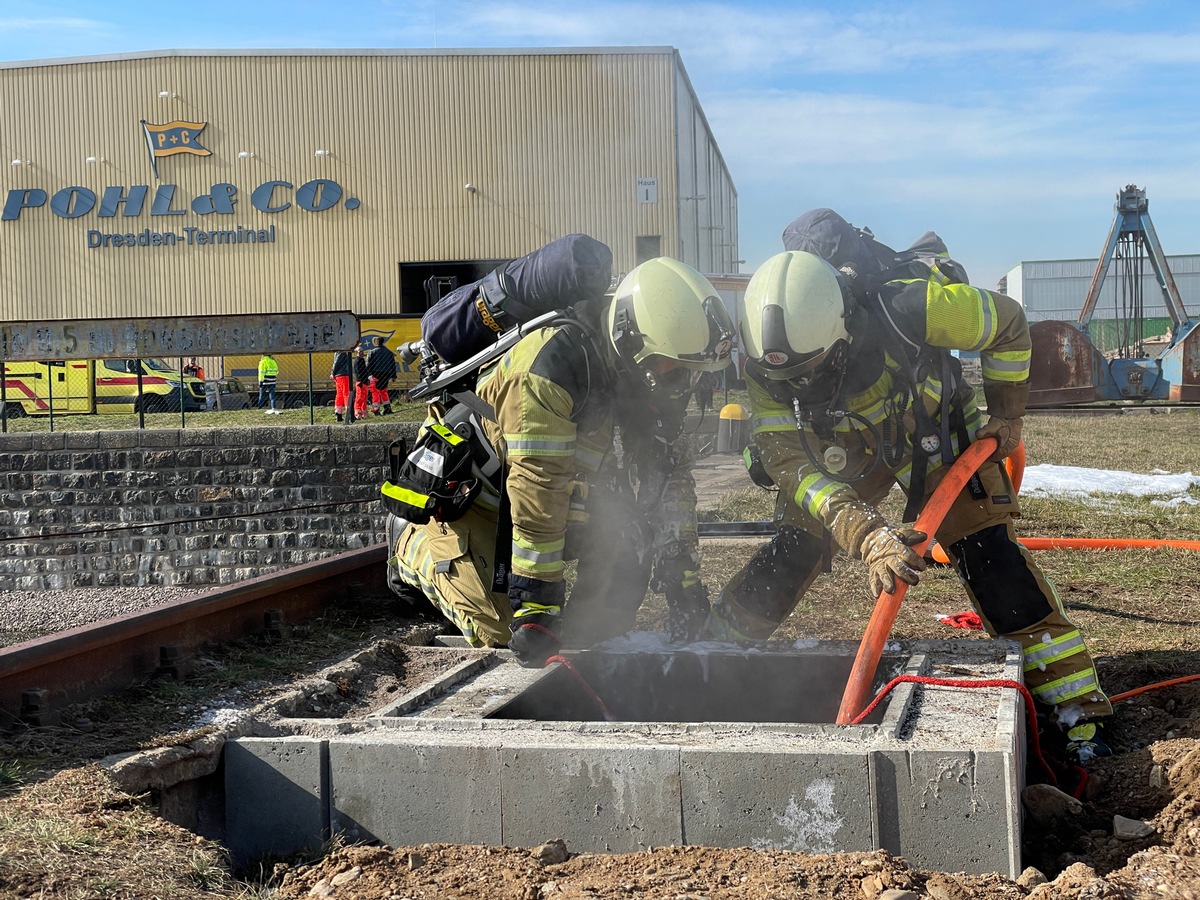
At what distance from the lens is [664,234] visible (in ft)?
85.9

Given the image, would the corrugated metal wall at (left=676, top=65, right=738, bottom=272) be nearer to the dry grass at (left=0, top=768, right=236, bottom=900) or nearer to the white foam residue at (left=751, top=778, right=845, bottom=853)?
the white foam residue at (left=751, top=778, right=845, bottom=853)

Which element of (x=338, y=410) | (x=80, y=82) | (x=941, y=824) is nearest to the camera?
(x=941, y=824)

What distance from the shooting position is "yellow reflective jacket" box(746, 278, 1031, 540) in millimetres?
4215

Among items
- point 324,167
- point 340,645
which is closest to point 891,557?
point 340,645

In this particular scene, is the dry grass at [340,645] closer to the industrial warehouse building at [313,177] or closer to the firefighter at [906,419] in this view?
the firefighter at [906,419]

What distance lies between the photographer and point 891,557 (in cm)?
385

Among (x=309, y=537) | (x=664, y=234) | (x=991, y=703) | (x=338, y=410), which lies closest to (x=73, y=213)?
(x=664, y=234)

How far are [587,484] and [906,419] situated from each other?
1.27 meters

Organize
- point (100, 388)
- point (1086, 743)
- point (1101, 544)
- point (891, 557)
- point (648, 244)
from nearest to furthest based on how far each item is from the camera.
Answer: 1. point (891, 557)
2. point (1086, 743)
3. point (1101, 544)
4. point (100, 388)
5. point (648, 244)

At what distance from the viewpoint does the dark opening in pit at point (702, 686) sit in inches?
179

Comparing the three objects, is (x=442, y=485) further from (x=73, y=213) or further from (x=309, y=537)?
(x=73, y=213)

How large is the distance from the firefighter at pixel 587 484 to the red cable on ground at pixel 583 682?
0.53 ft

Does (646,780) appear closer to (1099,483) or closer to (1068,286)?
(1099,483)

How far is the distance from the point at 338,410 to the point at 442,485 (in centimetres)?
1083
